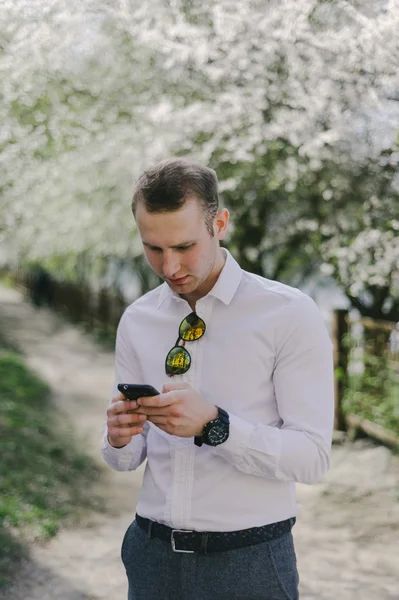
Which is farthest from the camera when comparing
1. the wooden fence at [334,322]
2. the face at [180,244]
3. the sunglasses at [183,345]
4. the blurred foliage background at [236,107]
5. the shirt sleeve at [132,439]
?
the wooden fence at [334,322]

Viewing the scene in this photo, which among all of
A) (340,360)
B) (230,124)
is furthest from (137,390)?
(340,360)

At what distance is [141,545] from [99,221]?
10887 mm

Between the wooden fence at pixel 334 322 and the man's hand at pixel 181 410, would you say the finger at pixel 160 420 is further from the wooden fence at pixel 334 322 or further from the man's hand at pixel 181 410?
the wooden fence at pixel 334 322

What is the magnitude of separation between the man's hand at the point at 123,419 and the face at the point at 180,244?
1.06 ft

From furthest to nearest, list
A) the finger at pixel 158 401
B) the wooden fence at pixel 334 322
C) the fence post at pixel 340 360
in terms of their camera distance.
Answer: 1. the fence post at pixel 340 360
2. the wooden fence at pixel 334 322
3. the finger at pixel 158 401

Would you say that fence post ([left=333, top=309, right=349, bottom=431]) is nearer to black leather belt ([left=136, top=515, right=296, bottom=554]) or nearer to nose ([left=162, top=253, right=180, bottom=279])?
black leather belt ([left=136, top=515, right=296, bottom=554])

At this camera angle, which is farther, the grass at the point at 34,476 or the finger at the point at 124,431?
the grass at the point at 34,476

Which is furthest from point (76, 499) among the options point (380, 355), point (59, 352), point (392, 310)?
point (59, 352)

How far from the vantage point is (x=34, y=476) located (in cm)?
651

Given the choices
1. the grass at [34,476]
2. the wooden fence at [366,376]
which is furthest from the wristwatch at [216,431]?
the wooden fence at [366,376]

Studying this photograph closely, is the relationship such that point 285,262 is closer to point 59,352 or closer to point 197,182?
point 59,352

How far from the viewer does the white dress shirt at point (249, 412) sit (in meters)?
1.72

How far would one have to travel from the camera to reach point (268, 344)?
5.92ft

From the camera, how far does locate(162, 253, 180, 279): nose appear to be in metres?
1.77
